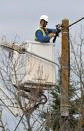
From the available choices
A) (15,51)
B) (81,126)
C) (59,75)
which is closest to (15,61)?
(15,51)

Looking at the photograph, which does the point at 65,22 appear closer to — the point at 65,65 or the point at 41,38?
the point at 41,38

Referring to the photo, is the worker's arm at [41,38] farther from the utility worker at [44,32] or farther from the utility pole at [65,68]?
the utility pole at [65,68]

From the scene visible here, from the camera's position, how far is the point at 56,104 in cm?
1961

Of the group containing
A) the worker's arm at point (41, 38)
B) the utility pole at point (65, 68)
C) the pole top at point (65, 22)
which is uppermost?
the pole top at point (65, 22)

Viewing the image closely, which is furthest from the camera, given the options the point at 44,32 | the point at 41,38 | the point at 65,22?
the point at 44,32

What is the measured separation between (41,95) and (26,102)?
430 millimetres

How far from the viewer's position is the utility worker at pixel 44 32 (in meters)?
Answer: 13.3

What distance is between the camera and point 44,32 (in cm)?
1338

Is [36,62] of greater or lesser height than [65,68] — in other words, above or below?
above

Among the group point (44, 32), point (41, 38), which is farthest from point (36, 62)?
point (44, 32)

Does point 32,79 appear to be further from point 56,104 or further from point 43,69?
point 56,104

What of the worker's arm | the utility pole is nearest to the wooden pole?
the utility pole

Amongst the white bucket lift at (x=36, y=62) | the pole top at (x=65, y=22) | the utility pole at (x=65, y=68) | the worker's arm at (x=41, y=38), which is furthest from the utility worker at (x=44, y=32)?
the utility pole at (x=65, y=68)

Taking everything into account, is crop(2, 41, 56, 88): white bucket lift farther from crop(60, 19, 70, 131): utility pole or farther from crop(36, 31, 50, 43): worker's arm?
crop(60, 19, 70, 131): utility pole
